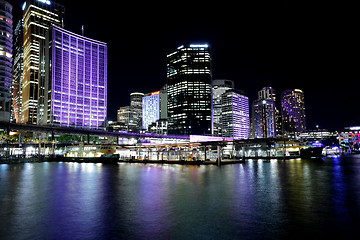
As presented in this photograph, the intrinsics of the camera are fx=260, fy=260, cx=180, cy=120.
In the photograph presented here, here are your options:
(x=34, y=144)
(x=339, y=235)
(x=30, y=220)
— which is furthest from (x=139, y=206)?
(x=34, y=144)

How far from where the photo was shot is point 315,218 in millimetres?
17656

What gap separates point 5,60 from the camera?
158375 mm

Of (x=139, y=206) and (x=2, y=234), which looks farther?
(x=139, y=206)

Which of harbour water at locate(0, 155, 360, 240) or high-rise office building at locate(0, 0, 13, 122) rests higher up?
high-rise office building at locate(0, 0, 13, 122)

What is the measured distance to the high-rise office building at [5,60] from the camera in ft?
508

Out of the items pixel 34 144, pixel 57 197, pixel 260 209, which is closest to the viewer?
pixel 260 209

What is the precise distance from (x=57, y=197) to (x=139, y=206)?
34.4 ft

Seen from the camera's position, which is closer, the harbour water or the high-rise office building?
the harbour water

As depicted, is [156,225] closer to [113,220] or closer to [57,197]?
[113,220]

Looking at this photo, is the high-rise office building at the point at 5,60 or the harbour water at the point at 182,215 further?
the high-rise office building at the point at 5,60

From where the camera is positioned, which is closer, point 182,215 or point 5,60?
point 182,215

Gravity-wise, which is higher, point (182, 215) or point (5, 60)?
point (5, 60)

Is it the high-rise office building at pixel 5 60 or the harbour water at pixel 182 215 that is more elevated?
the high-rise office building at pixel 5 60

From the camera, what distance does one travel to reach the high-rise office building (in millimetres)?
154875
